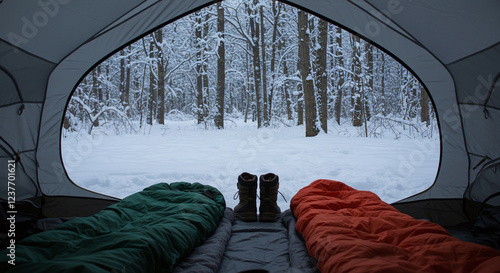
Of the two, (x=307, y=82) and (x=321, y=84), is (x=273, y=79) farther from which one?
(x=307, y=82)

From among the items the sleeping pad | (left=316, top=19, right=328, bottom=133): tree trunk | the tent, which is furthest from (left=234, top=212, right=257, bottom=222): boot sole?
(left=316, top=19, right=328, bottom=133): tree trunk

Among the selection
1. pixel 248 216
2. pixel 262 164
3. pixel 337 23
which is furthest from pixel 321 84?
pixel 248 216

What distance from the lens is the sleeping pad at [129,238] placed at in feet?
3.77

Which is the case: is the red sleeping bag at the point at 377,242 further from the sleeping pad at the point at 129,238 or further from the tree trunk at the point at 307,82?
the tree trunk at the point at 307,82

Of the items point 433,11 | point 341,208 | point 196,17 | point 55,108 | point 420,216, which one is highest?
point 196,17

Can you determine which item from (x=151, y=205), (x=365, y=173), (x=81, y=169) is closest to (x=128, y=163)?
(x=81, y=169)

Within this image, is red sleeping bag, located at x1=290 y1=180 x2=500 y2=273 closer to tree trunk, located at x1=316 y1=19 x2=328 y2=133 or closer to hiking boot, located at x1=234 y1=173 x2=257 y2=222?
hiking boot, located at x1=234 y1=173 x2=257 y2=222

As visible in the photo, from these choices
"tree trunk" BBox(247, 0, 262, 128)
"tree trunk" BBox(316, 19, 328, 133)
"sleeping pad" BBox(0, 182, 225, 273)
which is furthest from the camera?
"tree trunk" BBox(247, 0, 262, 128)

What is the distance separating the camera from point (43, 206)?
2639 millimetres

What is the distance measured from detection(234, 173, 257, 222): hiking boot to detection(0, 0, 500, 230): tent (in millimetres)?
1308

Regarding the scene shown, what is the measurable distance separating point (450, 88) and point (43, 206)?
13.2 feet

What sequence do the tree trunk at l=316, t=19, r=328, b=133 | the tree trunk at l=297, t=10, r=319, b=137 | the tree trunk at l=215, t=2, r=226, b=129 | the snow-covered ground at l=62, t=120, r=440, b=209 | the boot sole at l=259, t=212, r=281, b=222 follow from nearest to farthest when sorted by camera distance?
the boot sole at l=259, t=212, r=281, b=222, the snow-covered ground at l=62, t=120, r=440, b=209, the tree trunk at l=297, t=10, r=319, b=137, the tree trunk at l=316, t=19, r=328, b=133, the tree trunk at l=215, t=2, r=226, b=129

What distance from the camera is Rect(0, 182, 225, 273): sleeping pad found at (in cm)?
115

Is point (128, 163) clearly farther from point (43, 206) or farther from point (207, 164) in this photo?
point (43, 206)
